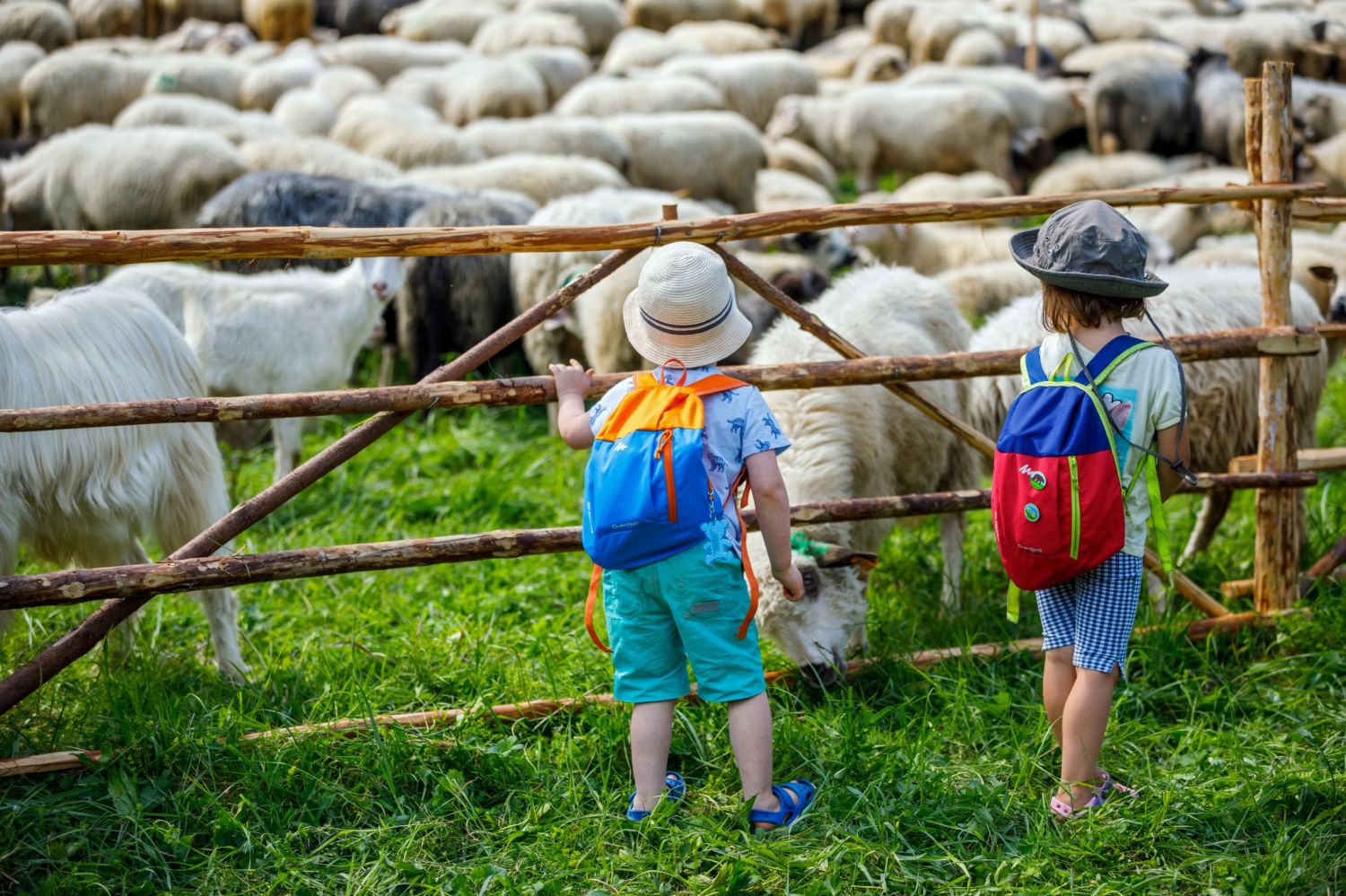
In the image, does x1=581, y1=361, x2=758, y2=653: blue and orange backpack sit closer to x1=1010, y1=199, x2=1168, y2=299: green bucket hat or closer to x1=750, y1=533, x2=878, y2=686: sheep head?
x1=1010, y1=199, x2=1168, y2=299: green bucket hat

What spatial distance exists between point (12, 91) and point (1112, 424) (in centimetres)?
1584

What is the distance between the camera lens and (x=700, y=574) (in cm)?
281

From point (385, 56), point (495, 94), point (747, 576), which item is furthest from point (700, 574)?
point (385, 56)

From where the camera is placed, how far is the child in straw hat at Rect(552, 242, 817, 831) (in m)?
2.80

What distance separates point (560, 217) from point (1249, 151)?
4.50m

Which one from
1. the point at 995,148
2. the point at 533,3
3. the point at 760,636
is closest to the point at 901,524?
the point at 760,636

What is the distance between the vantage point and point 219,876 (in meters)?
2.89

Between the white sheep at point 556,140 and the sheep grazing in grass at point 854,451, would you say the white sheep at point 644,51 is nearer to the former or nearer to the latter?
the white sheep at point 556,140

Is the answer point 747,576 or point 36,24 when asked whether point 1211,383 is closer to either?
point 747,576

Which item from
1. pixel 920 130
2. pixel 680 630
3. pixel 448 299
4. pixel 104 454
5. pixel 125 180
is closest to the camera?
pixel 680 630

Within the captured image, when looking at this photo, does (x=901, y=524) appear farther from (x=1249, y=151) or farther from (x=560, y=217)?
(x=560, y=217)

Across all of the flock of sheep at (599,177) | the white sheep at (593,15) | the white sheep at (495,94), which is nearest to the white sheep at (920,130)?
the flock of sheep at (599,177)

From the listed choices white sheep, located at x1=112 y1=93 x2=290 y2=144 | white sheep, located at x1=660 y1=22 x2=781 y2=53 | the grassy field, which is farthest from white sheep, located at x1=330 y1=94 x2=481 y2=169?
white sheep, located at x1=660 y1=22 x2=781 y2=53

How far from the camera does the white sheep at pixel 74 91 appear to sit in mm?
14188
